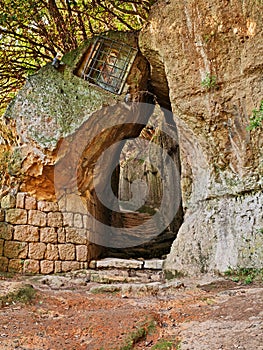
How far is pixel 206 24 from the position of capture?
5762 mm

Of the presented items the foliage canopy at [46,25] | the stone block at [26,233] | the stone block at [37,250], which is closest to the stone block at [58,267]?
the stone block at [37,250]

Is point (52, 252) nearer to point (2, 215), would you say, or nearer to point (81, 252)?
point (81, 252)

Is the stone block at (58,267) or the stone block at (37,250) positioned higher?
the stone block at (37,250)

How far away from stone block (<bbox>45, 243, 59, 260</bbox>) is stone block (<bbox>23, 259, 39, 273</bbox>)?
20cm

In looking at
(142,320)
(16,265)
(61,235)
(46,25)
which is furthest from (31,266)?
(46,25)

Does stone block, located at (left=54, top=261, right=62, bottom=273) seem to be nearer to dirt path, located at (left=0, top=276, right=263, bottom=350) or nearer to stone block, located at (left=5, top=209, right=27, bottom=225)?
stone block, located at (left=5, top=209, right=27, bottom=225)

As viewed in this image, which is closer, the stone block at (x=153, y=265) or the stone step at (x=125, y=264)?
the stone step at (x=125, y=264)

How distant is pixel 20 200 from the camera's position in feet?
21.3

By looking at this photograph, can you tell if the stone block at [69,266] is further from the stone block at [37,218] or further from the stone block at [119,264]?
the stone block at [37,218]

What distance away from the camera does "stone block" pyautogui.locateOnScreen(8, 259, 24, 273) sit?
6207 mm

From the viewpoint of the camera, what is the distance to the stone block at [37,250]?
6312 mm

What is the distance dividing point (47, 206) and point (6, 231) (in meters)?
0.75

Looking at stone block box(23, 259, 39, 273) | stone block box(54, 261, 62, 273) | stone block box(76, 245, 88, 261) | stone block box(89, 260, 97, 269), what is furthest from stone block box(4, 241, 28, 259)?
stone block box(89, 260, 97, 269)

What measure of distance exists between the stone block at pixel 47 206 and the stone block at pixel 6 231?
54cm
